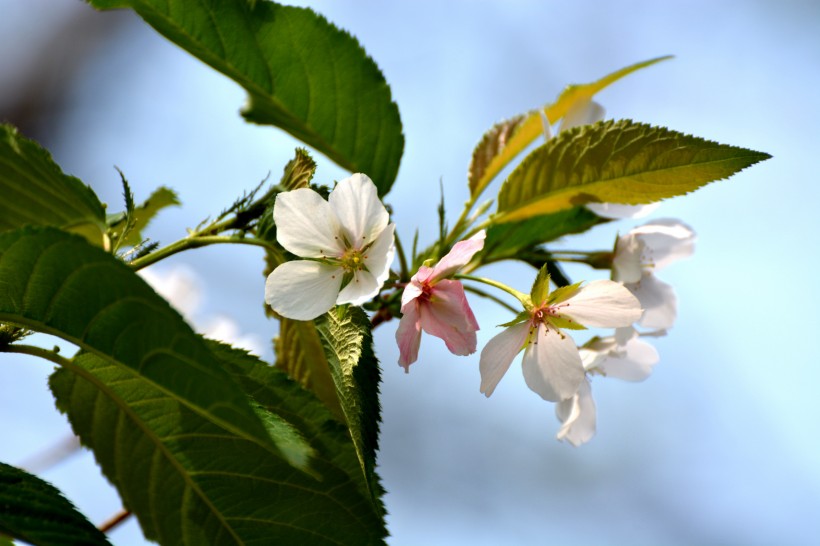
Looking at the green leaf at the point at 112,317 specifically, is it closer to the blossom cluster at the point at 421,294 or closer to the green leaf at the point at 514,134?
the blossom cluster at the point at 421,294

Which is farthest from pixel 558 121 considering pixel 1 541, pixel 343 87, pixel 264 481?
pixel 1 541

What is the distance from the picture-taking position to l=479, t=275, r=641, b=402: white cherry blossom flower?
66 cm

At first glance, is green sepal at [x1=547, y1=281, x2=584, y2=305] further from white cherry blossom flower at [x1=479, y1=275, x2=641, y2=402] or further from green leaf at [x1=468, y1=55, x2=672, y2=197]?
green leaf at [x1=468, y1=55, x2=672, y2=197]

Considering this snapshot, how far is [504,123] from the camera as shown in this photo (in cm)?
94

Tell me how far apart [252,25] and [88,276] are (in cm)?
35

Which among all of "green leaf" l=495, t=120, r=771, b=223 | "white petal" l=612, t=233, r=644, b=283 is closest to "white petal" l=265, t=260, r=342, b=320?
"green leaf" l=495, t=120, r=771, b=223

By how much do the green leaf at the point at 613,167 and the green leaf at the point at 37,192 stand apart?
40cm

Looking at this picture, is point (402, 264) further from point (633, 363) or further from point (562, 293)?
point (633, 363)

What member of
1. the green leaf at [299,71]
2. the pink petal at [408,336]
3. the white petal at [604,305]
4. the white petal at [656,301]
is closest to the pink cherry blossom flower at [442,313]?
the pink petal at [408,336]

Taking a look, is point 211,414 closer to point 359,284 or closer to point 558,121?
point 359,284

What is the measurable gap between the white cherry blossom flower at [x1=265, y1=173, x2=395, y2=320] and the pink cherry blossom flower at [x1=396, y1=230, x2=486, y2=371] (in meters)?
0.04

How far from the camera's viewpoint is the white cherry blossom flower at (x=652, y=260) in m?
0.87

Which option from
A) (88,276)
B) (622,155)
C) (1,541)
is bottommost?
(1,541)

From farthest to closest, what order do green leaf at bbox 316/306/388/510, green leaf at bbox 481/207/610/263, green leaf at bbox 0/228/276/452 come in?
green leaf at bbox 481/207/610/263 < green leaf at bbox 316/306/388/510 < green leaf at bbox 0/228/276/452
